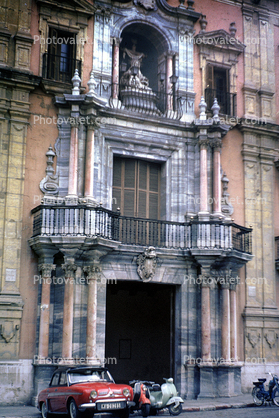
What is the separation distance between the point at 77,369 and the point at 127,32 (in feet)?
41.6

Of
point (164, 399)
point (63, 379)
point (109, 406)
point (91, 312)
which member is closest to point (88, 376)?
point (63, 379)

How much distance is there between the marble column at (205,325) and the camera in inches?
707

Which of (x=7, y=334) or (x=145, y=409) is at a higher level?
(x=7, y=334)

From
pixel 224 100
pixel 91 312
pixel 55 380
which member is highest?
pixel 224 100

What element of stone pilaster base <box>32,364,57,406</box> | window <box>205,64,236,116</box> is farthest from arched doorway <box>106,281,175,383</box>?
window <box>205,64,236,116</box>

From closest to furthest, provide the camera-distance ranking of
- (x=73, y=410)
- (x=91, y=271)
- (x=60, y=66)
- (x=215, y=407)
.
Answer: (x=73, y=410) → (x=215, y=407) → (x=91, y=271) → (x=60, y=66)

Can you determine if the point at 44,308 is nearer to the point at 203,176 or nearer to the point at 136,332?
the point at 203,176

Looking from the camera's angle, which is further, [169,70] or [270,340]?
[169,70]

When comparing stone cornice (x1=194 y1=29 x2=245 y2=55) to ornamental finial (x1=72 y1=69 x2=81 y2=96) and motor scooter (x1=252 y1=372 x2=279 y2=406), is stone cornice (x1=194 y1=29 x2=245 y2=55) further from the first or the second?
motor scooter (x1=252 y1=372 x2=279 y2=406)

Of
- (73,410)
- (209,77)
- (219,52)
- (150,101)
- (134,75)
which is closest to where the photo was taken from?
(73,410)

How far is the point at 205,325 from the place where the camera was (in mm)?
18062

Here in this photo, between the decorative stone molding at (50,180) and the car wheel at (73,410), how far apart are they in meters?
7.02

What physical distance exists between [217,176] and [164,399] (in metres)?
7.94

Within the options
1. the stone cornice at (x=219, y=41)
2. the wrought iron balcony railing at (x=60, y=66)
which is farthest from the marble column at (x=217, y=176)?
the wrought iron balcony railing at (x=60, y=66)
